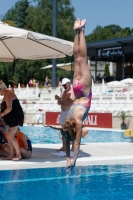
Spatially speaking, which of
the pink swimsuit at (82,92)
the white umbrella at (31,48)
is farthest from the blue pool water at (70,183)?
the white umbrella at (31,48)

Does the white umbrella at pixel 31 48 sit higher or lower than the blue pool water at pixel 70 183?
higher

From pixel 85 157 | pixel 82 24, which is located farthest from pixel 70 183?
pixel 82 24

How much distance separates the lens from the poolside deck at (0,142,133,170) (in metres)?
7.64

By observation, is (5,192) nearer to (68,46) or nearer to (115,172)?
(115,172)

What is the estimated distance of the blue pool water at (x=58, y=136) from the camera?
15.2 metres

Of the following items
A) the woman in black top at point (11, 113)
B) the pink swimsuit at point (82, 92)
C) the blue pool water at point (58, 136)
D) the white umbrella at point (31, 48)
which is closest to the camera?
the pink swimsuit at point (82, 92)

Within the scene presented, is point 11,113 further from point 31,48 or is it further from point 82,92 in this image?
point 82,92

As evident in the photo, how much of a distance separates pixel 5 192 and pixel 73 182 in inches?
50.9

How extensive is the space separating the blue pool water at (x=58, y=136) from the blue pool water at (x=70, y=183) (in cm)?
732

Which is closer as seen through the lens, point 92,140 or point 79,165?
point 79,165

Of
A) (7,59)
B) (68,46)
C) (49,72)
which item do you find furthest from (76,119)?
(49,72)

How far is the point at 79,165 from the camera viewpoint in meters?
7.86

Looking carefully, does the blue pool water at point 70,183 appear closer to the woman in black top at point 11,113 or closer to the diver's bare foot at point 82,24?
the woman in black top at point 11,113

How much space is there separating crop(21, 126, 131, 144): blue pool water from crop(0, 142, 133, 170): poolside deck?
164 inches
